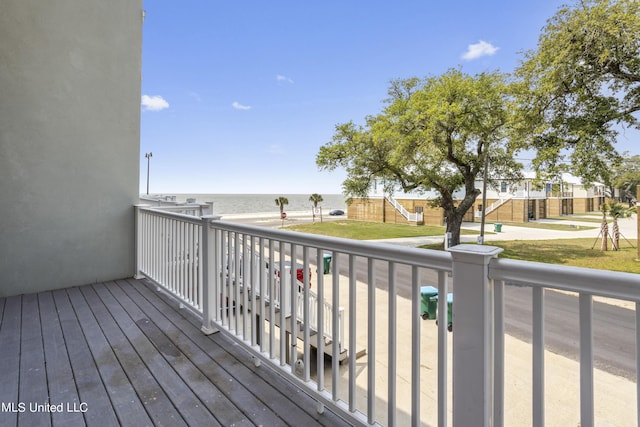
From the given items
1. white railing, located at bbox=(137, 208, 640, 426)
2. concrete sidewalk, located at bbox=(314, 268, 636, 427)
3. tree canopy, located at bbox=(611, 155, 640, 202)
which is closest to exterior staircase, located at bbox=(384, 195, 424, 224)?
tree canopy, located at bbox=(611, 155, 640, 202)

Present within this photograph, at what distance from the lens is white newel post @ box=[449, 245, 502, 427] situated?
96cm

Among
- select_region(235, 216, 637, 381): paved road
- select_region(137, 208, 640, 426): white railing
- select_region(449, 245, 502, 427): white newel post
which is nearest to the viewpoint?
select_region(137, 208, 640, 426): white railing

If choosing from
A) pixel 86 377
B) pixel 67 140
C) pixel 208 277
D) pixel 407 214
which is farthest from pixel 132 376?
pixel 407 214

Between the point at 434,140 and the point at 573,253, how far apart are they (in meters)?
7.27

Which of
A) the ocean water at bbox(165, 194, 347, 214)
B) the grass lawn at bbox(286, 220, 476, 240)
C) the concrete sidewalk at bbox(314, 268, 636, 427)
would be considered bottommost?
the concrete sidewalk at bbox(314, 268, 636, 427)

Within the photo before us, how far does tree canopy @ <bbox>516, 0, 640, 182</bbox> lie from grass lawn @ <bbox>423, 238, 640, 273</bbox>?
10.1 ft

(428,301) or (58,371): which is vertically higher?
(58,371)

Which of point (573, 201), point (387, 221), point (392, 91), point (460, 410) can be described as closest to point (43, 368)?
point (460, 410)

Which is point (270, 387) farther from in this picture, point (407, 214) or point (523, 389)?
point (407, 214)

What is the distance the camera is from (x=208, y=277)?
248 cm

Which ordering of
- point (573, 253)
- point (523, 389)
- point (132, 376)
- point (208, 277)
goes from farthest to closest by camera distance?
point (573, 253) < point (523, 389) < point (208, 277) < point (132, 376)

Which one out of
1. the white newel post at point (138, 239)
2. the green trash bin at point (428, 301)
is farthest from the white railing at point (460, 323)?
the green trash bin at point (428, 301)

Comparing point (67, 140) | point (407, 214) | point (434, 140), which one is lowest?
point (407, 214)

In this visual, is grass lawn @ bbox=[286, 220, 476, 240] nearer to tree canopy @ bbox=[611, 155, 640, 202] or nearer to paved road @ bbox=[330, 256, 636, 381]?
tree canopy @ bbox=[611, 155, 640, 202]
